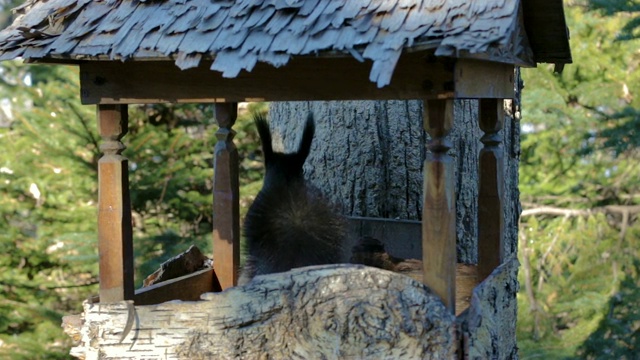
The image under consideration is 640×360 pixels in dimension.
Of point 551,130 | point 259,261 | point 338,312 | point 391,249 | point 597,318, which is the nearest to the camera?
point 338,312

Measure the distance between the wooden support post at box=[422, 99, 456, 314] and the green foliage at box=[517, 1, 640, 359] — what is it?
5517 millimetres

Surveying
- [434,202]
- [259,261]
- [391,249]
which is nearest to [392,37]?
[434,202]

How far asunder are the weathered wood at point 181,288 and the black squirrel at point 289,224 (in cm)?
14

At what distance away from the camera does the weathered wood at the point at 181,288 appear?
316 cm

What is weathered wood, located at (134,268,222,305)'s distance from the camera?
316cm

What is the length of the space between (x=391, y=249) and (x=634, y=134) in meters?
3.58

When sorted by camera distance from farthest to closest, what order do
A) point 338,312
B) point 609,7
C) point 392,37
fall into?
point 609,7, point 338,312, point 392,37

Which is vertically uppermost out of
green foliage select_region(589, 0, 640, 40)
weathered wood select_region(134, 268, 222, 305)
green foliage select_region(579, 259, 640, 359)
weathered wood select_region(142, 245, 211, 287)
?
green foliage select_region(589, 0, 640, 40)

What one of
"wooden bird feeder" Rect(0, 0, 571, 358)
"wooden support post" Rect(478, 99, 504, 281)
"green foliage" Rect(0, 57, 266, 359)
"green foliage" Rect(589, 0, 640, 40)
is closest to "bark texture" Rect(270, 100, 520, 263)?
"wooden support post" Rect(478, 99, 504, 281)

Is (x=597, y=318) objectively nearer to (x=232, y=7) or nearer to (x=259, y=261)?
(x=259, y=261)

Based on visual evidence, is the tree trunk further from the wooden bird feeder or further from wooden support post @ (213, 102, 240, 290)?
the wooden bird feeder

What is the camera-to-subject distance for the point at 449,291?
8.30 feet

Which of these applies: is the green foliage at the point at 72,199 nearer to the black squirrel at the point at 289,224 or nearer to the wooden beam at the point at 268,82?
the black squirrel at the point at 289,224

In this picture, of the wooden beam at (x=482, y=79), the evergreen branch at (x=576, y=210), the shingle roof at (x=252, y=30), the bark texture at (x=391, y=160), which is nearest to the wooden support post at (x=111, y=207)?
the shingle roof at (x=252, y=30)
